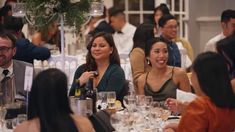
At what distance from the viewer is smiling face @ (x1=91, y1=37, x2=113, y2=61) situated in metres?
4.39

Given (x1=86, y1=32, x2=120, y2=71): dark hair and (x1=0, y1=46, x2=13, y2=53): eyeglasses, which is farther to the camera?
(x1=86, y1=32, x2=120, y2=71): dark hair

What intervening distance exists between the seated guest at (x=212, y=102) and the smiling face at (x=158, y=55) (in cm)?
166

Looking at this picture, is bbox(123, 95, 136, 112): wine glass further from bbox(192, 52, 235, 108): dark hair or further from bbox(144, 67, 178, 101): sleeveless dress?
bbox(192, 52, 235, 108): dark hair

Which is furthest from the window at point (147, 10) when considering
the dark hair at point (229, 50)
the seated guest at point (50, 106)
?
the seated guest at point (50, 106)

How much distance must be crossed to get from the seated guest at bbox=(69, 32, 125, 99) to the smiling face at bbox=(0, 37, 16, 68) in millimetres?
570

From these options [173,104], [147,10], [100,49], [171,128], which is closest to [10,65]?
[100,49]

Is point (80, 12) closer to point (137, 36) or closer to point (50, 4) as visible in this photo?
point (50, 4)

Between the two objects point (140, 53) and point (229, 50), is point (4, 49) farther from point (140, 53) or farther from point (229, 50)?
point (229, 50)

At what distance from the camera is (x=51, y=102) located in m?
2.40

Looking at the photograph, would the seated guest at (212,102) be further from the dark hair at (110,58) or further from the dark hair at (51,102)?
the dark hair at (110,58)

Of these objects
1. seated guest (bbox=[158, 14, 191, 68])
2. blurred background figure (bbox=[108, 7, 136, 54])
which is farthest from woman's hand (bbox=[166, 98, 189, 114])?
blurred background figure (bbox=[108, 7, 136, 54])

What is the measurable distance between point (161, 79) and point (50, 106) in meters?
1.98

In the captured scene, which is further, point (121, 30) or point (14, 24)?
point (121, 30)

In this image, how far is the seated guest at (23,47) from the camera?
5.18 meters
